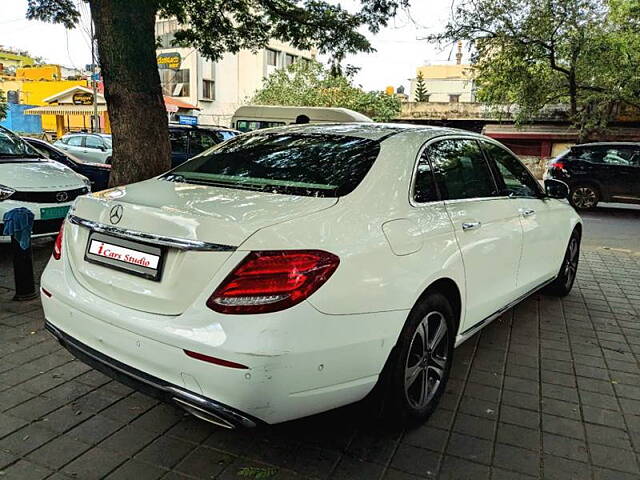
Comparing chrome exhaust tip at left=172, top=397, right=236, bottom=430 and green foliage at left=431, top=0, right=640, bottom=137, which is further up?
green foliage at left=431, top=0, right=640, bottom=137

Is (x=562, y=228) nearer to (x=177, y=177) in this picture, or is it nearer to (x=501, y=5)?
(x=177, y=177)

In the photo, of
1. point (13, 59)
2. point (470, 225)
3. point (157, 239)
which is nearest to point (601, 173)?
point (470, 225)

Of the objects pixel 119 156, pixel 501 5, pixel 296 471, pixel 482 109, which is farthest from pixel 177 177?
pixel 482 109

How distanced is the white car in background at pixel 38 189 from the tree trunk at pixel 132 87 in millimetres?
670

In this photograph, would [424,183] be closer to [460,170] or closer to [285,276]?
[460,170]

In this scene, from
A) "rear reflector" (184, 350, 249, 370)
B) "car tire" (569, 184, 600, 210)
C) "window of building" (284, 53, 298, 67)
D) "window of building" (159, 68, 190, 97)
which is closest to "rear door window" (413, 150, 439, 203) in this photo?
"rear reflector" (184, 350, 249, 370)

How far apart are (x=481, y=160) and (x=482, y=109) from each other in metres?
28.3

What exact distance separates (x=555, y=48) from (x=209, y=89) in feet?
85.2

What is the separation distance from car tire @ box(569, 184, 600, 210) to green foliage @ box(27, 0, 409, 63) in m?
6.77

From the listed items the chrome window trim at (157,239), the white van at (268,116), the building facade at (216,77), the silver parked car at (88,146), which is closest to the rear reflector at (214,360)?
the chrome window trim at (157,239)

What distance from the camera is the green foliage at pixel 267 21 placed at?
910 centimetres

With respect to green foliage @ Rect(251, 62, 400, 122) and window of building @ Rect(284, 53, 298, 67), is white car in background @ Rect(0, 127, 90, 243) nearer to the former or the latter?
green foliage @ Rect(251, 62, 400, 122)

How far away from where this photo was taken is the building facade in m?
36.4

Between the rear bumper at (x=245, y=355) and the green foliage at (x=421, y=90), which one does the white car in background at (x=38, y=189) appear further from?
the green foliage at (x=421, y=90)
